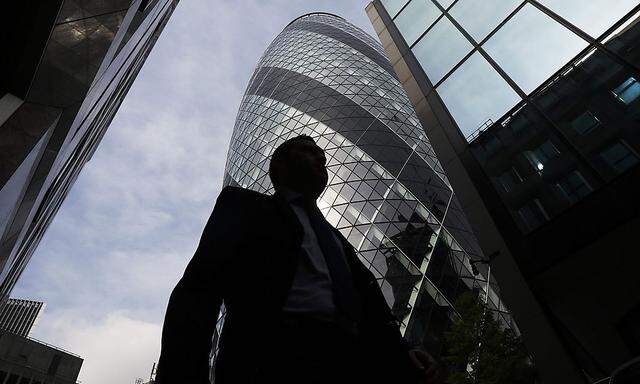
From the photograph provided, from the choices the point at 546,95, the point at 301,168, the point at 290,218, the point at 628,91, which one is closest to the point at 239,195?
the point at 290,218

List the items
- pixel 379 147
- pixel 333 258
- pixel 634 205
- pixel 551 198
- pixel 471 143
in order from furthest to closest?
pixel 379 147
pixel 471 143
pixel 551 198
pixel 634 205
pixel 333 258

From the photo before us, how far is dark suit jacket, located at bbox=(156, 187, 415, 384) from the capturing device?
105cm

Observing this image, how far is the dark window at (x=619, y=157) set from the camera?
5.88 m

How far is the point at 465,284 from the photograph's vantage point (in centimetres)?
2584

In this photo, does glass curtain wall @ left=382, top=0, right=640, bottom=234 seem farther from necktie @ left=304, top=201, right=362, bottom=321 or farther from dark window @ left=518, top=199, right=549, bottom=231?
necktie @ left=304, top=201, right=362, bottom=321

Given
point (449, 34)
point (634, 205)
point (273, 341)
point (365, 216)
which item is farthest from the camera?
point (365, 216)

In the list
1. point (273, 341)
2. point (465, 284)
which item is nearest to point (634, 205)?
point (273, 341)

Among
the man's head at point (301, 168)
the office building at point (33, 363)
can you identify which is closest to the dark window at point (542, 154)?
the man's head at point (301, 168)

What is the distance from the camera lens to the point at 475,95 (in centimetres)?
851

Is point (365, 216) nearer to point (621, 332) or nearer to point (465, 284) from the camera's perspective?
point (465, 284)

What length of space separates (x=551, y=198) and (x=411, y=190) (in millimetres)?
24982

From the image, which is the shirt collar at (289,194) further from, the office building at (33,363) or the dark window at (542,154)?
the office building at (33,363)

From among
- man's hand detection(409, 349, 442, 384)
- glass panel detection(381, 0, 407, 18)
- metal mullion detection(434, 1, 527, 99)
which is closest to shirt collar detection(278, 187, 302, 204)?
man's hand detection(409, 349, 442, 384)

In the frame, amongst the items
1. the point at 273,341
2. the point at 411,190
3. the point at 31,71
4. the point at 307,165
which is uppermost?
the point at 411,190
